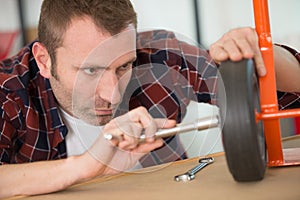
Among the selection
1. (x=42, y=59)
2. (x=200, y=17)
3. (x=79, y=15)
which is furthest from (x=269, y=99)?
(x=200, y=17)

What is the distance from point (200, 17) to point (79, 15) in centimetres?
199

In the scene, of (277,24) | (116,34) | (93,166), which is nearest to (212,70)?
(116,34)

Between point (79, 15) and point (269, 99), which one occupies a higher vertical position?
point (79, 15)

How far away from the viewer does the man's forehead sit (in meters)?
0.95

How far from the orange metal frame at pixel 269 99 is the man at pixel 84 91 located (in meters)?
0.18

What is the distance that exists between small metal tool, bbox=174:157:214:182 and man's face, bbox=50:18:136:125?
0.18m

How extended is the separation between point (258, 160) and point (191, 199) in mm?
103

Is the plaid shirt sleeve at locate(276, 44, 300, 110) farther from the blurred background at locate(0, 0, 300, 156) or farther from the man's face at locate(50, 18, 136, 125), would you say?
the blurred background at locate(0, 0, 300, 156)

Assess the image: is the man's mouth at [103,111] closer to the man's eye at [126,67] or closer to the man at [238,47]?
the man's eye at [126,67]

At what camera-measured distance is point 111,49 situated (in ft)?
3.19

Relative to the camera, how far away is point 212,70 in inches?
39.6

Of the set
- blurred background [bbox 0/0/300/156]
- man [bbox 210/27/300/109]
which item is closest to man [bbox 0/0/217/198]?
man [bbox 210/27/300/109]

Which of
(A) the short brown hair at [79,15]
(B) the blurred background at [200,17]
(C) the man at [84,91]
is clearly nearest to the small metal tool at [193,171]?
(C) the man at [84,91]

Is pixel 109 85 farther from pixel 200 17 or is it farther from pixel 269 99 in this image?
pixel 200 17
